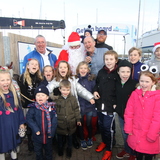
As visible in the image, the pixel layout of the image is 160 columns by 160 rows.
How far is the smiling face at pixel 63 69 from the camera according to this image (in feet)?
9.38

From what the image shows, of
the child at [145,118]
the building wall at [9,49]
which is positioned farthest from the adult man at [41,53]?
the child at [145,118]

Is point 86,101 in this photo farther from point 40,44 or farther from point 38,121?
point 40,44

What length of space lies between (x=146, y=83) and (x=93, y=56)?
5.28 feet

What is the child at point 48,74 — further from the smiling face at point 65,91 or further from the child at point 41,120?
the child at point 41,120

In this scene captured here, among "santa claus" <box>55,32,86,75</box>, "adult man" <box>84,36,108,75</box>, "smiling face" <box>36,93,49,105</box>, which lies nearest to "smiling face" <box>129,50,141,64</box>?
"adult man" <box>84,36,108,75</box>

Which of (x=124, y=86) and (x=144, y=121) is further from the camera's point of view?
(x=124, y=86)

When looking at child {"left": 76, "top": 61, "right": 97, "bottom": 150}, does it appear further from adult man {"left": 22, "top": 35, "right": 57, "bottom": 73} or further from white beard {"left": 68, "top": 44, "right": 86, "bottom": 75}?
adult man {"left": 22, "top": 35, "right": 57, "bottom": 73}

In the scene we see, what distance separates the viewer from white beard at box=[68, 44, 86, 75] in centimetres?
357

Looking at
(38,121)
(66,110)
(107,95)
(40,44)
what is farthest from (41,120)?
(40,44)

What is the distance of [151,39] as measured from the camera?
22500 millimetres

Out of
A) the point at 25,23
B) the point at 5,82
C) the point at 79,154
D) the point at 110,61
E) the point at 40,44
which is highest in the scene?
the point at 25,23

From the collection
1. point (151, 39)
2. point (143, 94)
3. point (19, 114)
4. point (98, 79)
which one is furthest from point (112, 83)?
point (151, 39)

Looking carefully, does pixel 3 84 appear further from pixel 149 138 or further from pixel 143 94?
pixel 149 138

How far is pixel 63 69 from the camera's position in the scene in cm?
286
